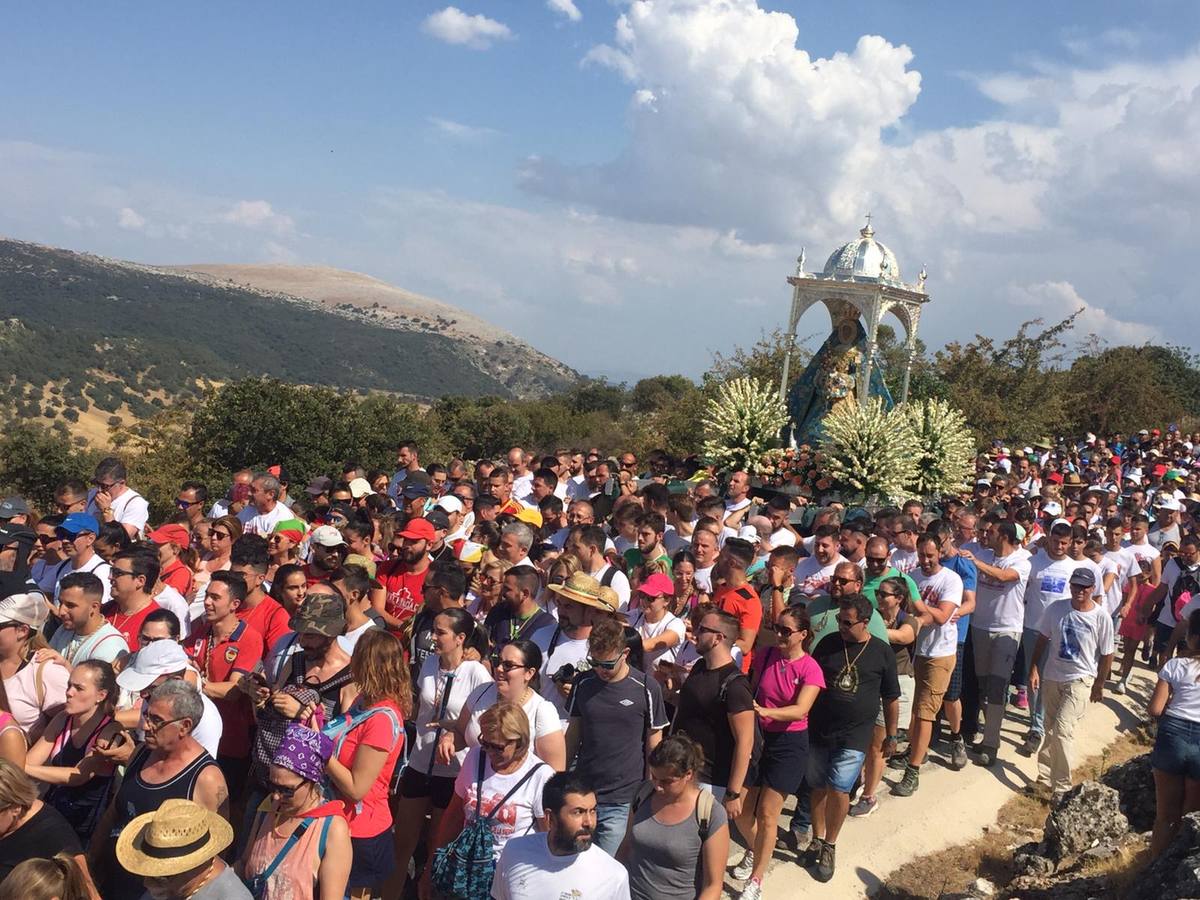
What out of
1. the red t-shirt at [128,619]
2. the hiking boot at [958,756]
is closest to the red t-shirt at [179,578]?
the red t-shirt at [128,619]

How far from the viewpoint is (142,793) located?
11.7 ft

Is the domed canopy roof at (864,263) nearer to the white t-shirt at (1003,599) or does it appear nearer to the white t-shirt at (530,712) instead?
the white t-shirt at (1003,599)

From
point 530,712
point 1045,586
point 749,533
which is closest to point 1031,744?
point 1045,586

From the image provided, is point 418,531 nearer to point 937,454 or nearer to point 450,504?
point 450,504

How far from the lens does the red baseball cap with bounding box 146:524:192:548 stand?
22.0 feet

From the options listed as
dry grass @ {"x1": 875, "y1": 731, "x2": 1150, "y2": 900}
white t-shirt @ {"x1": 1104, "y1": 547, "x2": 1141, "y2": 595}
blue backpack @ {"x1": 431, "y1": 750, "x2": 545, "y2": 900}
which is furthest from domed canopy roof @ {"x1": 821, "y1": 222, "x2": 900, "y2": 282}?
blue backpack @ {"x1": 431, "y1": 750, "x2": 545, "y2": 900}

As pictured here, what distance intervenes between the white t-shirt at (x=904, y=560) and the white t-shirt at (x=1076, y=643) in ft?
3.51

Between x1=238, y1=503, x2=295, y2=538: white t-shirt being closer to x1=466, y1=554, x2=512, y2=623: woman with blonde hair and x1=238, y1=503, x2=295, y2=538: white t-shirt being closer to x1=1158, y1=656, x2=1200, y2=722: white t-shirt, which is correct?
x1=466, y1=554, x2=512, y2=623: woman with blonde hair

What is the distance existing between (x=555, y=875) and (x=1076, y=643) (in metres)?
4.84

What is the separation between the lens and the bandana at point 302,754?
126 inches

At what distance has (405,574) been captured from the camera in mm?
6188

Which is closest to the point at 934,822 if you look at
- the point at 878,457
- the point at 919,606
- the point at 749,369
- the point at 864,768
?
the point at 864,768

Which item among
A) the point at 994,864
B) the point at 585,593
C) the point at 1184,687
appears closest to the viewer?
the point at 585,593

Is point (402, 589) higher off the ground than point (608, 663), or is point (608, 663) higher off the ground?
point (608, 663)
